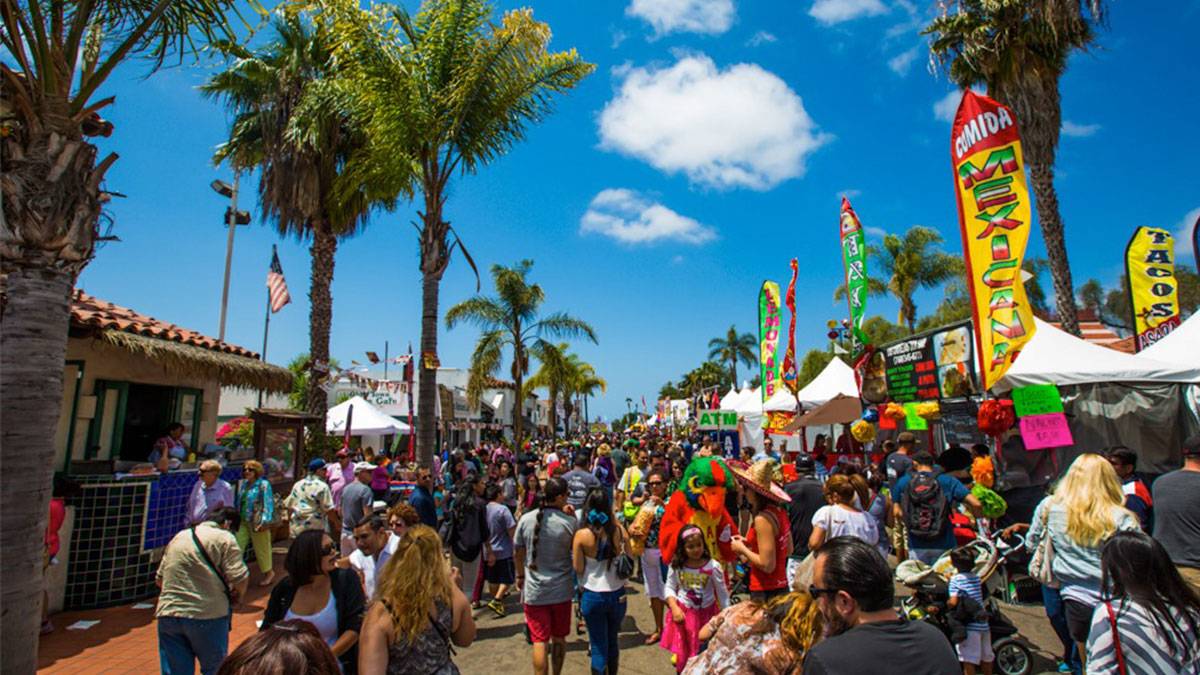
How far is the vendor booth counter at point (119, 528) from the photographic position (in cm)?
706

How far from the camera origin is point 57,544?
646 cm

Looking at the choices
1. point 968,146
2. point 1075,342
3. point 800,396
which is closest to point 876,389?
point 800,396

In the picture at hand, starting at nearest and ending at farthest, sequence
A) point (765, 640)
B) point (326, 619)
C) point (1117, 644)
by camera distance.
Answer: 1. point (1117, 644)
2. point (765, 640)
3. point (326, 619)

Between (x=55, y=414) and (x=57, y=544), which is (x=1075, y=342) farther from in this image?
(x=57, y=544)

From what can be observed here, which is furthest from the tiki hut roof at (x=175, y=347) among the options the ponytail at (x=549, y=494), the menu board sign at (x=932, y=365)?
the menu board sign at (x=932, y=365)

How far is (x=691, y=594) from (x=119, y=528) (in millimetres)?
7376

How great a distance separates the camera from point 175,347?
847 centimetres

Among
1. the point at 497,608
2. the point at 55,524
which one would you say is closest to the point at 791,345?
the point at 497,608

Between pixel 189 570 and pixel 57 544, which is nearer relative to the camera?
pixel 189 570

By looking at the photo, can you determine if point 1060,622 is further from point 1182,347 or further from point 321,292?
point 321,292

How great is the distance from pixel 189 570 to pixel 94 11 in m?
3.69

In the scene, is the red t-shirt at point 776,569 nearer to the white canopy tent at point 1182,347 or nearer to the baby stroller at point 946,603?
the baby stroller at point 946,603

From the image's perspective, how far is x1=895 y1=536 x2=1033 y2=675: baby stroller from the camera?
433cm

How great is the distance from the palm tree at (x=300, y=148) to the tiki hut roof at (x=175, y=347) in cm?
294
